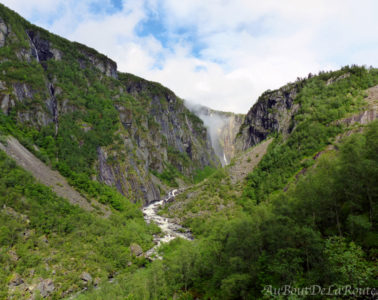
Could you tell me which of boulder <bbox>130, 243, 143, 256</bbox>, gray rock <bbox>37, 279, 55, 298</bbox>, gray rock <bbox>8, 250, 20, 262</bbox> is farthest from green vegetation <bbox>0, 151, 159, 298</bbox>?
boulder <bbox>130, 243, 143, 256</bbox>

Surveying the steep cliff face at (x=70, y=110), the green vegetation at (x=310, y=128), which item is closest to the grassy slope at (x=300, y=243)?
the green vegetation at (x=310, y=128)

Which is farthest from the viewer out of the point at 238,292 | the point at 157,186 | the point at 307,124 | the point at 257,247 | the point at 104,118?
the point at 157,186

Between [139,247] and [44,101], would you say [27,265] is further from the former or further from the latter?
[44,101]

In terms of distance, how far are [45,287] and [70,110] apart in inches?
3915

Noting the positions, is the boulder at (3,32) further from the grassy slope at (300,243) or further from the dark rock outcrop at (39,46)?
the grassy slope at (300,243)

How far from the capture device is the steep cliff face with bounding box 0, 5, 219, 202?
104 meters

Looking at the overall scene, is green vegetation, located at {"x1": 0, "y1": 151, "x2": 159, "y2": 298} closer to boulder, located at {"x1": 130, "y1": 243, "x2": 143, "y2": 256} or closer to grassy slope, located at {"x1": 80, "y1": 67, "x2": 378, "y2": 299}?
boulder, located at {"x1": 130, "y1": 243, "x2": 143, "y2": 256}

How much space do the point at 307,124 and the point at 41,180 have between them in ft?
343

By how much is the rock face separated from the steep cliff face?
8611 centimetres

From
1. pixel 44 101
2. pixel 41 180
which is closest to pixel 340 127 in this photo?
pixel 41 180

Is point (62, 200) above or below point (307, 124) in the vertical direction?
below

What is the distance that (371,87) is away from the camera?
94750 mm

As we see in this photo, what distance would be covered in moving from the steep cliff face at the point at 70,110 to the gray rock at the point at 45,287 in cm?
5094

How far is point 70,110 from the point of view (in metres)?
126
